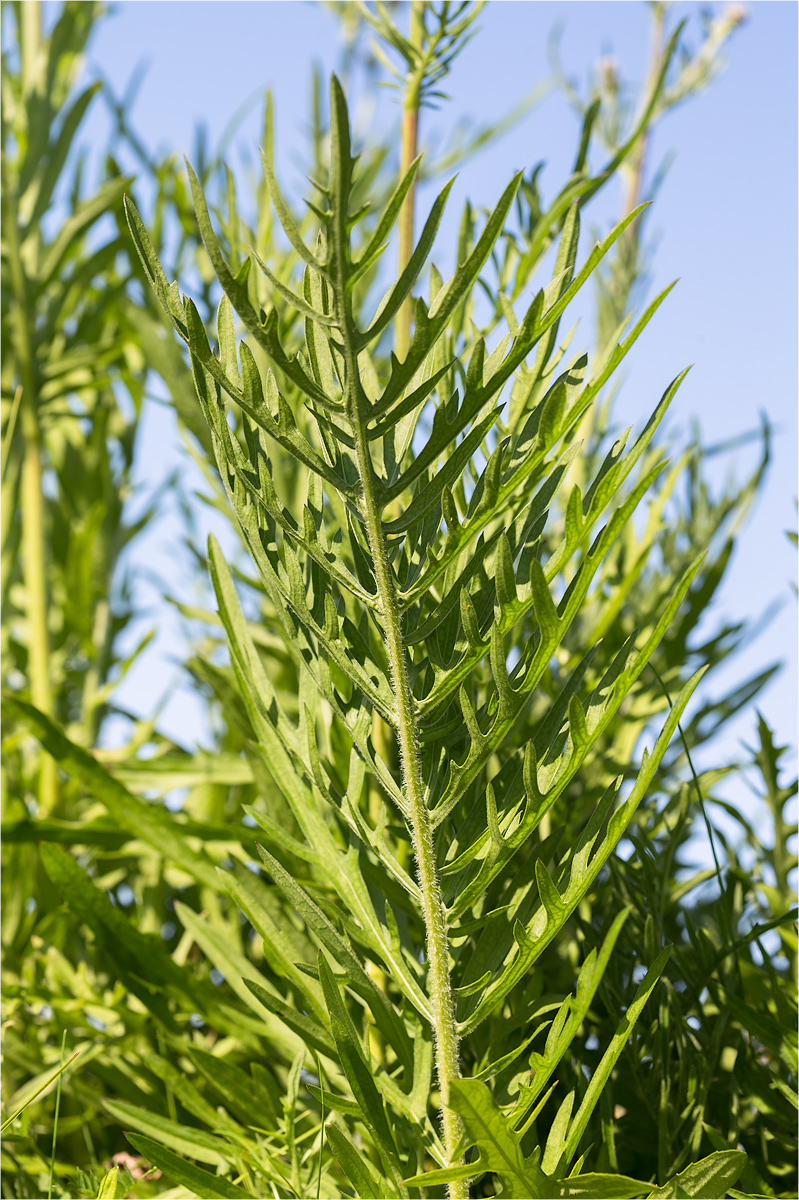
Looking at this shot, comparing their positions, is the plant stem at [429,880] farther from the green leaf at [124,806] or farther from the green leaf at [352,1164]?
the green leaf at [124,806]

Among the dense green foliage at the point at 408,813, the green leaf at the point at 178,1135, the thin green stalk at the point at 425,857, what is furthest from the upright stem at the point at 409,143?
the green leaf at the point at 178,1135

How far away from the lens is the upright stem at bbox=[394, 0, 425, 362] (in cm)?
38

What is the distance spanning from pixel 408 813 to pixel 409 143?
0.91ft

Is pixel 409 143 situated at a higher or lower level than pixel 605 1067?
higher

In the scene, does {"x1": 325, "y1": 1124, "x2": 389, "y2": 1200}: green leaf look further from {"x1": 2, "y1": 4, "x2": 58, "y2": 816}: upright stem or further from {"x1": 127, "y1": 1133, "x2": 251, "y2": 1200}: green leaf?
{"x1": 2, "y1": 4, "x2": 58, "y2": 816}: upright stem

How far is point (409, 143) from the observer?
0.39m

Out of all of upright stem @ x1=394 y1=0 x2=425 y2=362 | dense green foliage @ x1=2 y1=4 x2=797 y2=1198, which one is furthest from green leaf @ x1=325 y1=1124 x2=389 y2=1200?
upright stem @ x1=394 y1=0 x2=425 y2=362

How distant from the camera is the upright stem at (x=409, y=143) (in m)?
0.38

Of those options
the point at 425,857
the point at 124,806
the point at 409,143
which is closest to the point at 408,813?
the point at 425,857

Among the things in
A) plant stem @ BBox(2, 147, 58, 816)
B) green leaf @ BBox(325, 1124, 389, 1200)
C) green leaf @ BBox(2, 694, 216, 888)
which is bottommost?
green leaf @ BBox(325, 1124, 389, 1200)

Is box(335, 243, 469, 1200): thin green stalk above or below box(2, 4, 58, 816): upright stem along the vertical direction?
below

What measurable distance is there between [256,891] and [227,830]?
45 millimetres

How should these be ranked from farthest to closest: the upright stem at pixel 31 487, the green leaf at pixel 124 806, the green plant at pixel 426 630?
the upright stem at pixel 31 487
the green leaf at pixel 124 806
the green plant at pixel 426 630

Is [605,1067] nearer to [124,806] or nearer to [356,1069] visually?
[356,1069]
